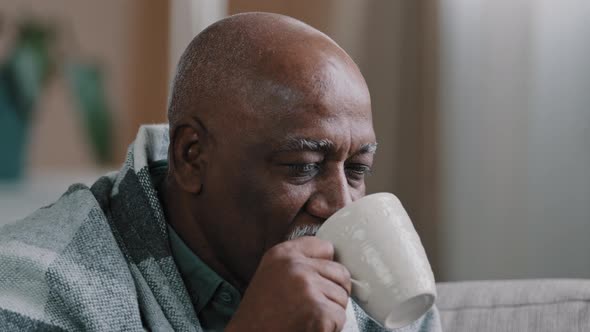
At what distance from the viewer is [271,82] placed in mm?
1071

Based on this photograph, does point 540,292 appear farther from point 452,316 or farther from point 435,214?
point 435,214

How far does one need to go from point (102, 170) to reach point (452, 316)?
1470 mm

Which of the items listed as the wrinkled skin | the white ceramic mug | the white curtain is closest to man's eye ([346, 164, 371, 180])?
the wrinkled skin

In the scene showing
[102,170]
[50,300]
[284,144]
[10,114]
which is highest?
[284,144]

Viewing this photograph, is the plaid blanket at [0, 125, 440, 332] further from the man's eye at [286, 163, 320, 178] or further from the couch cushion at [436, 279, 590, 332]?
the couch cushion at [436, 279, 590, 332]

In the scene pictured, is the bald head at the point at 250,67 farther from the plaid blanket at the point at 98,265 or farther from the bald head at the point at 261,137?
the plaid blanket at the point at 98,265

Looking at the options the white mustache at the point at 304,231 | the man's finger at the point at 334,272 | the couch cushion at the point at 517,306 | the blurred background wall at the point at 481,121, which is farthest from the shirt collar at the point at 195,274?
the blurred background wall at the point at 481,121

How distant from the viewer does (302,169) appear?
1048 mm

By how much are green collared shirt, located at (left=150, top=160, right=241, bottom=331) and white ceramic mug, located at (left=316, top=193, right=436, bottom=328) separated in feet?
0.74

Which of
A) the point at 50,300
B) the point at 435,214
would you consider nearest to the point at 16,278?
the point at 50,300

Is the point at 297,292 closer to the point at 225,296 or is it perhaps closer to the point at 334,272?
the point at 334,272

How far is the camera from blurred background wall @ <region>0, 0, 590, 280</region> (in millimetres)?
1932

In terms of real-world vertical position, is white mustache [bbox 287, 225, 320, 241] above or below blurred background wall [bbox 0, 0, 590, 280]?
above

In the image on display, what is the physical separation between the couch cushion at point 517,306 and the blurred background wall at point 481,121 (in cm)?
60
